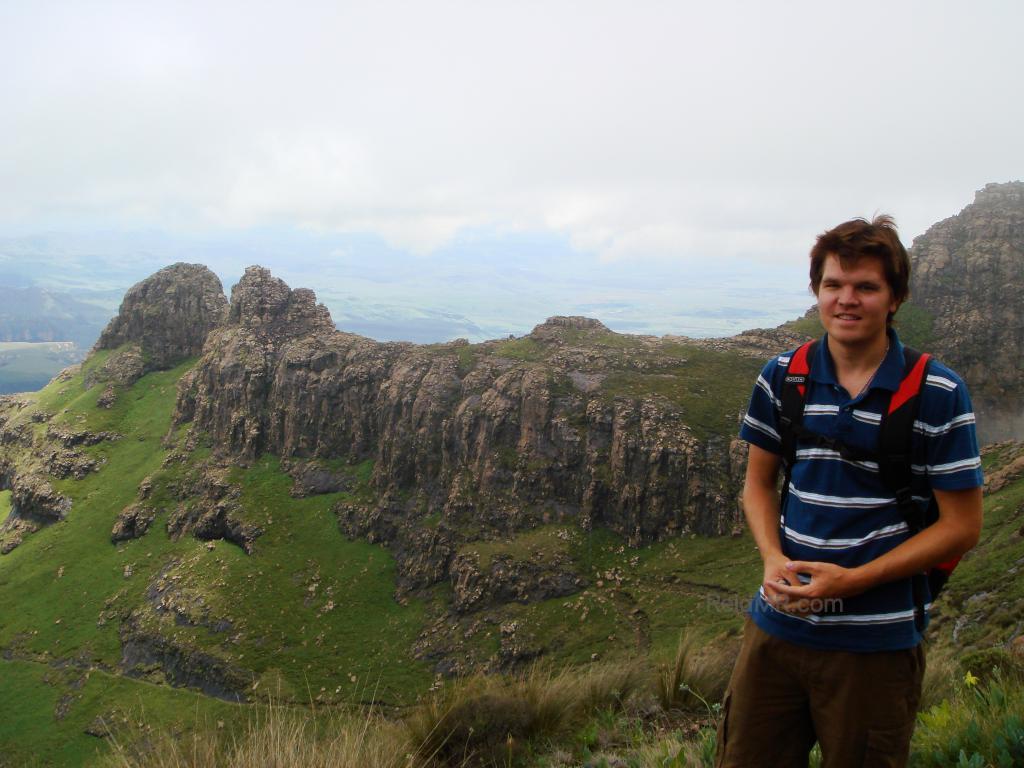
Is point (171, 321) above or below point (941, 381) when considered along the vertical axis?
above

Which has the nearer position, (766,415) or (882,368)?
(882,368)

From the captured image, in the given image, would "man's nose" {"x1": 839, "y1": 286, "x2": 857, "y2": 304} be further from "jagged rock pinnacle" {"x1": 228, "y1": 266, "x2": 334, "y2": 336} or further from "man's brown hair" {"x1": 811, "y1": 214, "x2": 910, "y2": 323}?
"jagged rock pinnacle" {"x1": 228, "y1": 266, "x2": 334, "y2": 336}

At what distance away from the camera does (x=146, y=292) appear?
110312 millimetres

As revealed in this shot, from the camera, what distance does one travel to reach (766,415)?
5.62 meters

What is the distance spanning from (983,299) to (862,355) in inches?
3778

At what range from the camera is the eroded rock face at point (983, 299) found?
→ 73000mm

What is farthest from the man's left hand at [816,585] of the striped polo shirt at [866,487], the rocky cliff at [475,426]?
the rocky cliff at [475,426]

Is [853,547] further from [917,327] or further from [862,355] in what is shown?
[917,327]

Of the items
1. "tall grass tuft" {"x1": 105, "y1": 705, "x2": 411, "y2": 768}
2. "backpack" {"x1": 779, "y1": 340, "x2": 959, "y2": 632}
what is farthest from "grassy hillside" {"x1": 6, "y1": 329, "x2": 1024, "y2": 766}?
"backpack" {"x1": 779, "y1": 340, "x2": 959, "y2": 632}

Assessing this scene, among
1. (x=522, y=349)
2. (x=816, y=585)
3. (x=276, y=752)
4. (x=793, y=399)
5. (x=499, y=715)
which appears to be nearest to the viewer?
(x=816, y=585)

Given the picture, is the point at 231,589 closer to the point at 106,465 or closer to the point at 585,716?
the point at 106,465

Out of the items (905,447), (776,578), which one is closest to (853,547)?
(776,578)

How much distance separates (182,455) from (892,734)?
8989 cm

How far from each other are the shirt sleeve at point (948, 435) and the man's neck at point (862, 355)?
475 mm
